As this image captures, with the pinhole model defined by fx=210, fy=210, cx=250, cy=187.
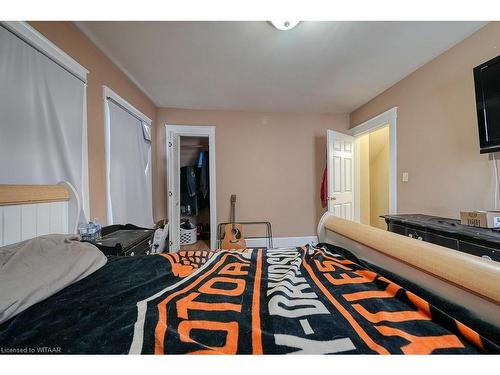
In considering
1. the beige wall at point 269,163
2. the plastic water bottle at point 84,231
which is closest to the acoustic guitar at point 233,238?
the beige wall at point 269,163

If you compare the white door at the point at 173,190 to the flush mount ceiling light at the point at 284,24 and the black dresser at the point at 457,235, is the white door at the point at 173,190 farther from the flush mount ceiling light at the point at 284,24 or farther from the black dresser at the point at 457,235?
the black dresser at the point at 457,235

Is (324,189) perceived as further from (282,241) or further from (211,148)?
(211,148)

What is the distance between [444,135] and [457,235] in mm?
1086

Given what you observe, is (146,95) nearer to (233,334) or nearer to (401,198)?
(233,334)

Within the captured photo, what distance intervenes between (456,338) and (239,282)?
69 cm

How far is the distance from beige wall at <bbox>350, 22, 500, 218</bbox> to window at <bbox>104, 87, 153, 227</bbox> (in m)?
3.14

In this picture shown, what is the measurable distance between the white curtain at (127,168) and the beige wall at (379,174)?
370cm

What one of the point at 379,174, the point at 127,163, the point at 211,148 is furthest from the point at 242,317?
the point at 379,174

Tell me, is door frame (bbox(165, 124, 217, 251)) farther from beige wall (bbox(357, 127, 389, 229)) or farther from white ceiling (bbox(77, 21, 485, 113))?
beige wall (bbox(357, 127, 389, 229))

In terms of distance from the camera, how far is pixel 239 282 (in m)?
0.92

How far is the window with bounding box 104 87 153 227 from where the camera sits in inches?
79.4

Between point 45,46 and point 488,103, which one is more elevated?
point 45,46

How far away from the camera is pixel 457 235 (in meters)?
1.41

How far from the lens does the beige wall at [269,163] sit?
11.2 ft
